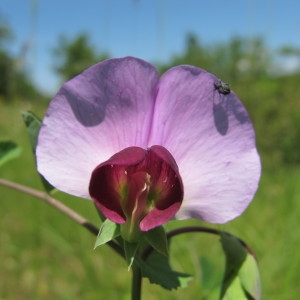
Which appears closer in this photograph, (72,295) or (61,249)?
(72,295)

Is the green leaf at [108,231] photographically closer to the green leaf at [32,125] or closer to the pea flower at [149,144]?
the pea flower at [149,144]

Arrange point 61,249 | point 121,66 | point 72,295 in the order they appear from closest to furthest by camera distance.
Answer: point 121,66 < point 72,295 < point 61,249

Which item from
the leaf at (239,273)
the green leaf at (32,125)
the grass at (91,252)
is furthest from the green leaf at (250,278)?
the grass at (91,252)

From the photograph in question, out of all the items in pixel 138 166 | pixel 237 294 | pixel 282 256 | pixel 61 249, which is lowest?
pixel 61 249

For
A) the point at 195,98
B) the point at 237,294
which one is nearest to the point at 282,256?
the point at 237,294

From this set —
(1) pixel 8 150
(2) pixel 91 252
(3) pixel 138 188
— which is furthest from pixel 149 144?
(2) pixel 91 252

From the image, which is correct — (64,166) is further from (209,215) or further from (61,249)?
(61,249)

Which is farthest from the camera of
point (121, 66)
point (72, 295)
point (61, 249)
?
point (61, 249)

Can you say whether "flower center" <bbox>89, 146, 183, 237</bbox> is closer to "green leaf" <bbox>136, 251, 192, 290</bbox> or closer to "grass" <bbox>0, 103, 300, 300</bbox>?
"green leaf" <bbox>136, 251, 192, 290</bbox>
